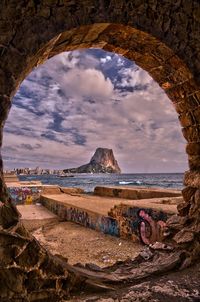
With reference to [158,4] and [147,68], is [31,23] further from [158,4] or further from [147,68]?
[147,68]

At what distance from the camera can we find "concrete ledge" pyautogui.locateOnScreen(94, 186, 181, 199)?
534 inches

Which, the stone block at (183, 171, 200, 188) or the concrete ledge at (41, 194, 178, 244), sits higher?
the stone block at (183, 171, 200, 188)

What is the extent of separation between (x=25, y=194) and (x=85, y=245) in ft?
40.3

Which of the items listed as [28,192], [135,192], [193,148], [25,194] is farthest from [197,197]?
[28,192]

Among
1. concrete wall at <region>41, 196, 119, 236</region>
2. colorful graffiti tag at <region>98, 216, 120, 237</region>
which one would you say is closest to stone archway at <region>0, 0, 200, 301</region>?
colorful graffiti tag at <region>98, 216, 120, 237</region>

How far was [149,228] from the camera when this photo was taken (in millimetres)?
7617

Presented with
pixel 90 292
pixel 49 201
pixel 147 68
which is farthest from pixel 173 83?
pixel 49 201

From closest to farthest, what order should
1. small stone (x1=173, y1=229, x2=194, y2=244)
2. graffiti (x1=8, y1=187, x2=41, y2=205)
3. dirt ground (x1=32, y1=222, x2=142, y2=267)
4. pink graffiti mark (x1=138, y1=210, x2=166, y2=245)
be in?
small stone (x1=173, y1=229, x2=194, y2=244) < dirt ground (x1=32, y1=222, x2=142, y2=267) < pink graffiti mark (x1=138, y1=210, x2=166, y2=245) < graffiti (x1=8, y1=187, x2=41, y2=205)

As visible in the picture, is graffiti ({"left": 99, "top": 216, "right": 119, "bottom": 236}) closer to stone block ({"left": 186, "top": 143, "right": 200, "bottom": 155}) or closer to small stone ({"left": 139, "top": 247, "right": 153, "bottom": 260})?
small stone ({"left": 139, "top": 247, "right": 153, "bottom": 260})

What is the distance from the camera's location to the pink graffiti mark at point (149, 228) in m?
7.12

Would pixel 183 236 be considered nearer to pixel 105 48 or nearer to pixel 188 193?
pixel 188 193

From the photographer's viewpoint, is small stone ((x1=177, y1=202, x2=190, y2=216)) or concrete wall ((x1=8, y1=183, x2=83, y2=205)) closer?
small stone ((x1=177, y1=202, x2=190, y2=216))

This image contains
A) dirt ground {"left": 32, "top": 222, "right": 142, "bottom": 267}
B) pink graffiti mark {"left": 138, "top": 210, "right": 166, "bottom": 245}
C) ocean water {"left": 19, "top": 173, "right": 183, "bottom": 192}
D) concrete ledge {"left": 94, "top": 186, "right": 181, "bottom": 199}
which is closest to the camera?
dirt ground {"left": 32, "top": 222, "right": 142, "bottom": 267}

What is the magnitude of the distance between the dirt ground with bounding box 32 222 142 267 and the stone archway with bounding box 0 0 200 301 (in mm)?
3390
